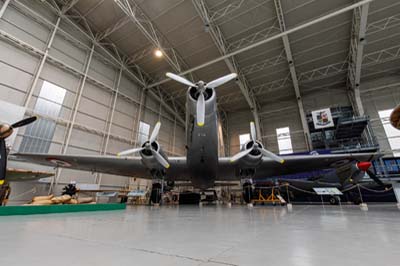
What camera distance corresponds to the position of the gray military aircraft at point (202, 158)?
6.30m

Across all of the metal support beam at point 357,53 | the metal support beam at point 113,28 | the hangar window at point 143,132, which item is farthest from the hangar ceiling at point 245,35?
the hangar window at point 143,132

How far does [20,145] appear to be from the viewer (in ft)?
36.1

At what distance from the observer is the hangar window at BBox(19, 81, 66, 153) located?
452 inches

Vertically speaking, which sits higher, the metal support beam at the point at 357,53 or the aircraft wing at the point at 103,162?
the metal support beam at the point at 357,53

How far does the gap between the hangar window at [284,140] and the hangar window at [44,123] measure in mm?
23280

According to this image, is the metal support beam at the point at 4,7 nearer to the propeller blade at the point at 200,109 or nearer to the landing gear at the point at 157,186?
the landing gear at the point at 157,186

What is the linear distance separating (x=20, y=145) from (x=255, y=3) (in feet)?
61.4

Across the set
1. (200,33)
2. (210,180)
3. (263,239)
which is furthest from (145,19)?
(263,239)

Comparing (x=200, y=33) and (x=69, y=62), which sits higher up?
(x=200, y=33)

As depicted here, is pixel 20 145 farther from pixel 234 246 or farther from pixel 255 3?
pixel 255 3

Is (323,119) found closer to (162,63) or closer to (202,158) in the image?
(202,158)

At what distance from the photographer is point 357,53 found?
1426 centimetres

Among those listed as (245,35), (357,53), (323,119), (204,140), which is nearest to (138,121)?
(245,35)

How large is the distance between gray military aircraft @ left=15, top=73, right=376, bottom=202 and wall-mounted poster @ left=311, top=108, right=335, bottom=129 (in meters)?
10.9
